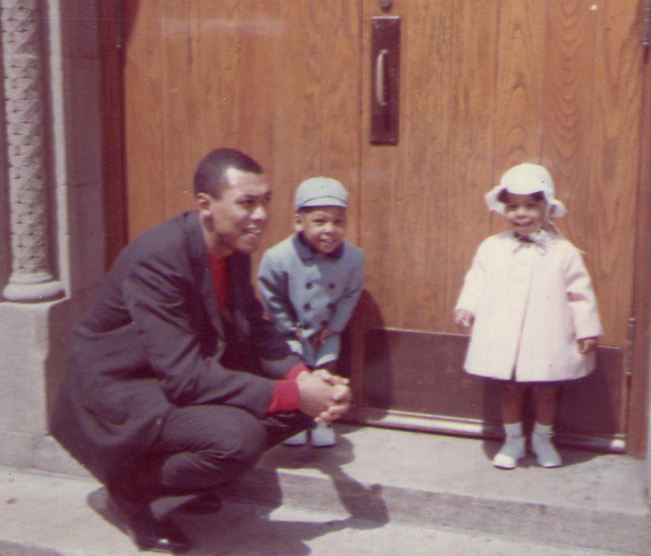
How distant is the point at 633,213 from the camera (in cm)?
395

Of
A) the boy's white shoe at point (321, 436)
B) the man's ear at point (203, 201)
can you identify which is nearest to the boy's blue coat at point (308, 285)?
the boy's white shoe at point (321, 436)

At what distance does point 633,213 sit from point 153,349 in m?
1.87

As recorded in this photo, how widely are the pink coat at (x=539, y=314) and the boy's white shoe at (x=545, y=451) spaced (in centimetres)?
30

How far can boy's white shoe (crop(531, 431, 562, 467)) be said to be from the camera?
156 inches

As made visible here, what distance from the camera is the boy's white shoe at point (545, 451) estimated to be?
3.97 meters

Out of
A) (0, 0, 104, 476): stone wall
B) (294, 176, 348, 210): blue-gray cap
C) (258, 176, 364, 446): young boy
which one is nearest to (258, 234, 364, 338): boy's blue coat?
(258, 176, 364, 446): young boy

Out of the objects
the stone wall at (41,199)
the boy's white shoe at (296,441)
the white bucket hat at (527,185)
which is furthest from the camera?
the boy's white shoe at (296,441)

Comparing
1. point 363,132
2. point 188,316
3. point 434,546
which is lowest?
point 434,546

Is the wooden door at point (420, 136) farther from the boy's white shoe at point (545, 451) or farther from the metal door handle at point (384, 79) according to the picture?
the boy's white shoe at point (545, 451)

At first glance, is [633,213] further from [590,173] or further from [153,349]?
[153,349]

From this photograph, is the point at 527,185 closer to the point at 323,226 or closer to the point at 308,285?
the point at 323,226

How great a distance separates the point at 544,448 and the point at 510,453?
130 millimetres

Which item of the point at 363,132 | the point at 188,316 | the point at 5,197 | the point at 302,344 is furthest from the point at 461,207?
Result: the point at 5,197

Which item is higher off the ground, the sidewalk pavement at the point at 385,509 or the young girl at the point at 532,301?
the young girl at the point at 532,301
